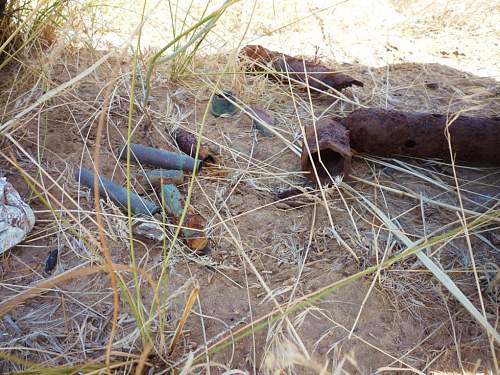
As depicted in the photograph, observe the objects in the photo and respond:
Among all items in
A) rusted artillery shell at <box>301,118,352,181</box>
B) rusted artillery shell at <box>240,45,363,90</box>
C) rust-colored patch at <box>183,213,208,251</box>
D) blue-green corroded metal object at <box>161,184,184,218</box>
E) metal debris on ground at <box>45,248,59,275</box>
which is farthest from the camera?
rusted artillery shell at <box>240,45,363,90</box>

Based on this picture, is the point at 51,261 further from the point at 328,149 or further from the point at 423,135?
the point at 423,135

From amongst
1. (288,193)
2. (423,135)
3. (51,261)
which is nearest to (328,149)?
(288,193)

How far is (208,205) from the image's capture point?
2074mm

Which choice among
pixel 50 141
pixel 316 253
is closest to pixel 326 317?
pixel 316 253

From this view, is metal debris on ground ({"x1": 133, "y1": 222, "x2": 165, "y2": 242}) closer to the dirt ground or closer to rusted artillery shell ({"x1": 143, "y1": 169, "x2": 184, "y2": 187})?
the dirt ground

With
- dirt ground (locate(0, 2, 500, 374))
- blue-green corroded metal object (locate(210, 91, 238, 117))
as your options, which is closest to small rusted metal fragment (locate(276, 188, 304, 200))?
dirt ground (locate(0, 2, 500, 374))

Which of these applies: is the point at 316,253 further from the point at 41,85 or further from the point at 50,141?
the point at 41,85

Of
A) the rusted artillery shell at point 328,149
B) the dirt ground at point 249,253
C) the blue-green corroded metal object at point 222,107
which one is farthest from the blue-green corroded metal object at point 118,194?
the blue-green corroded metal object at point 222,107

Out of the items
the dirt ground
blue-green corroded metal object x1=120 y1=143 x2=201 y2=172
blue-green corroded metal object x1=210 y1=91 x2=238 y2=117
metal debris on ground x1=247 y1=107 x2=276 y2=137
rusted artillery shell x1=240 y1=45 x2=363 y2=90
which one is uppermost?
rusted artillery shell x1=240 y1=45 x2=363 y2=90

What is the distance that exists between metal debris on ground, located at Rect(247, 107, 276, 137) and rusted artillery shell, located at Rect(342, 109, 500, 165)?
0.46 meters

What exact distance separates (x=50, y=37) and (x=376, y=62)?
90.2 inches

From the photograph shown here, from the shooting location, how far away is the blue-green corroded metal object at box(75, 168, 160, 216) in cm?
195

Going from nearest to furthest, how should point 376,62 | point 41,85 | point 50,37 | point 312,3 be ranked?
point 41,85
point 50,37
point 376,62
point 312,3

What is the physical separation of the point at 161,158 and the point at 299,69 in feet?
3.98
